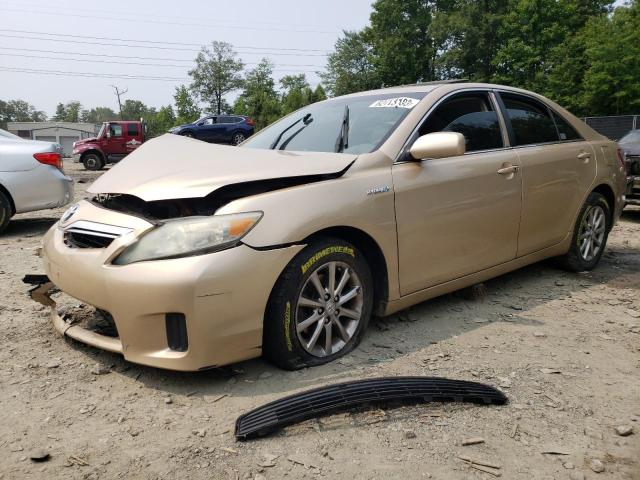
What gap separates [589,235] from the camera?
479 cm

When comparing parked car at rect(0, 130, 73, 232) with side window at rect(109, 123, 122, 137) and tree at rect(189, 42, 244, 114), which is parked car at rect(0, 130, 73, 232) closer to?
side window at rect(109, 123, 122, 137)

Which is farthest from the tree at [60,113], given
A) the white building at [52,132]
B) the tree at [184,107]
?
the tree at [184,107]

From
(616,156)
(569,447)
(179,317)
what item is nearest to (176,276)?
(179,317)

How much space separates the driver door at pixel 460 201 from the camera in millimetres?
3203

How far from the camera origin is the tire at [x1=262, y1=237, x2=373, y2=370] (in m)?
2.64

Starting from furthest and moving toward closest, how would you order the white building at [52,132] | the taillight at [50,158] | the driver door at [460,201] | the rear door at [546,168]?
the white building at [52,132] < the taillight at [50,158] < the rear door at [546,168] < the driver door at [460,201]

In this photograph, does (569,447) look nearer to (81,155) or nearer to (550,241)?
(550,241)

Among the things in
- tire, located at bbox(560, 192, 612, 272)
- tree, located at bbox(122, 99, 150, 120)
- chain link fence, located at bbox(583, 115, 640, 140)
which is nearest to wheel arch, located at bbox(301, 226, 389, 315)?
tire, located at bbox(560, 192, 612, 272)

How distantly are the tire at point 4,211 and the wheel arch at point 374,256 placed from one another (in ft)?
17.6

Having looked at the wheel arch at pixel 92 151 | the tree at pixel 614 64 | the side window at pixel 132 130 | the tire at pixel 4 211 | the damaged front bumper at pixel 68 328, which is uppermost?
the tree at pixel 614 64

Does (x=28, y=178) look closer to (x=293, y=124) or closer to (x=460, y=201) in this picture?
(x=293, y=124)

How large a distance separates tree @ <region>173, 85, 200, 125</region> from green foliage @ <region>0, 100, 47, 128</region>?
72788 millimetres

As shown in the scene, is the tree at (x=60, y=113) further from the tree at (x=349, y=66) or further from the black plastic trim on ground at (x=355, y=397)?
the black plastic trim on ground at (x=355, y=397)

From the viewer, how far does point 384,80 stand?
4991cm
